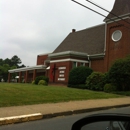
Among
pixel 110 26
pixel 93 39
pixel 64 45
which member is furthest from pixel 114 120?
pixel 64 45

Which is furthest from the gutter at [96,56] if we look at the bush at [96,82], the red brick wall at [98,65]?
the bush at [96,82]

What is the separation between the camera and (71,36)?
41.2 m

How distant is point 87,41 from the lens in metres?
35.6

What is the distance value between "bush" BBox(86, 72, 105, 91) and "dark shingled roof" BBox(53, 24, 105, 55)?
669 centimetres

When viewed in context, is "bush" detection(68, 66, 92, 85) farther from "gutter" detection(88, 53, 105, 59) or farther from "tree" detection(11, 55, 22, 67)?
"tree" detection(11, 55, 22, 67)

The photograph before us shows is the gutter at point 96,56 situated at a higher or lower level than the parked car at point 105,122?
higher

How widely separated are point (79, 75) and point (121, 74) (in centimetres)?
693

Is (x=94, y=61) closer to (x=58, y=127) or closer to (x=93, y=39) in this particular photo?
(x=93, y=39)

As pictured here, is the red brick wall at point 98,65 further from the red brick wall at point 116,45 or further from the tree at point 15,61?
the tree at point 15,61

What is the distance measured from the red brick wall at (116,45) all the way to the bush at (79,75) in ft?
11.2

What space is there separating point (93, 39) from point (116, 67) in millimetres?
14192

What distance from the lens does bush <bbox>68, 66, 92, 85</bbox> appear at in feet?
87.8

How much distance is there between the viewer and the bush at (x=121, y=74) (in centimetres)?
2088

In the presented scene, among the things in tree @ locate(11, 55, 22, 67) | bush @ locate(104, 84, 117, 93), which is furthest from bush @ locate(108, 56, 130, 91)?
tree @ locate(11, 55, 22, 67)
